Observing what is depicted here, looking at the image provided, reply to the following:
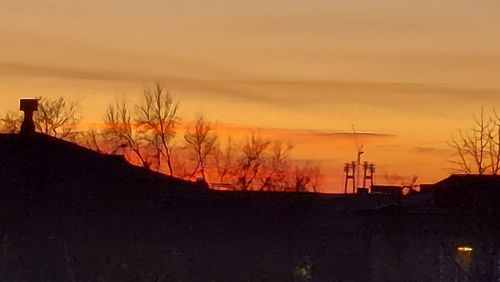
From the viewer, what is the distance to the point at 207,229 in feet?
106

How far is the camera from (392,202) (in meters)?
38.2

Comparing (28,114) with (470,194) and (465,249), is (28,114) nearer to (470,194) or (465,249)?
(465,249)

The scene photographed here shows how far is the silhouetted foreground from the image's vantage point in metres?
29.9

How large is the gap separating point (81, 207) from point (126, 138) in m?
24.5

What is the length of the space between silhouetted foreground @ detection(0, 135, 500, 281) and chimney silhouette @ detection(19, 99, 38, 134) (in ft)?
1.14

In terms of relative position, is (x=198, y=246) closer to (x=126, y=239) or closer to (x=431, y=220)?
(x=126, y=239)

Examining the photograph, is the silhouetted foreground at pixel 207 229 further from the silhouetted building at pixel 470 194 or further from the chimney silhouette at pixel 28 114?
the silhouetted building at pixel 470 194

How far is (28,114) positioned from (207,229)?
6.01 metres

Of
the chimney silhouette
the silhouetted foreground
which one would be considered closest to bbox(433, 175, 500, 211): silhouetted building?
the silhouetted foreground

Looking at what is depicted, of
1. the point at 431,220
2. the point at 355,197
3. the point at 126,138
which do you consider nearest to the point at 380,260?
the point at 431,220

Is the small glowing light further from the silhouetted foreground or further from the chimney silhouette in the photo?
the chimney silhouette

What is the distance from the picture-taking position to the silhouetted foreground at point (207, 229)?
29859mm

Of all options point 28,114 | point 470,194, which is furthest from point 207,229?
point 470,194

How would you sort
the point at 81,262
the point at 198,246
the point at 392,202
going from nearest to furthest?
the point at 81,262
the point at 198,246
the point at 392,202
